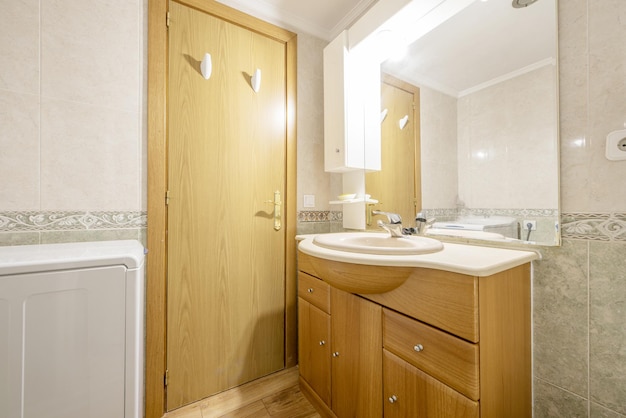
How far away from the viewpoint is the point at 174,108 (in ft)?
4.34

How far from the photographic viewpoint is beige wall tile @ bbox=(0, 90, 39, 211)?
101 cm

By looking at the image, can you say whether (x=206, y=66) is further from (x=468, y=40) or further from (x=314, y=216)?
(x=468, y=40)

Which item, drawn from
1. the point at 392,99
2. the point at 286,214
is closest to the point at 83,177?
the point at 286,214

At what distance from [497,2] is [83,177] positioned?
191 centimetres

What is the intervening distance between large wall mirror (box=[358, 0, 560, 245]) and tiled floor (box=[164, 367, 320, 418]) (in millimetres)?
1171

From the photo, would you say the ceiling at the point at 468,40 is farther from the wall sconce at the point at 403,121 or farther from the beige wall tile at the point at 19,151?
the beige wall tile at the point at 19,151

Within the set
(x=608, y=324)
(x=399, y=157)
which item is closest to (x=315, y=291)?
(x=399, y=157)

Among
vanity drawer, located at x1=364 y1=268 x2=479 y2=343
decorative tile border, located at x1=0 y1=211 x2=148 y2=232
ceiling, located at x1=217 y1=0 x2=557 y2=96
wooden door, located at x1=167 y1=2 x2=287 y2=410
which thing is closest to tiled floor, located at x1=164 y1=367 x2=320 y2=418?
wooden door, located at x1=167 y1=2 x2=287 y2=410

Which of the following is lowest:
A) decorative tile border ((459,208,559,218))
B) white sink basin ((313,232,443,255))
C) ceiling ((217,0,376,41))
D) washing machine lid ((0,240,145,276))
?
washing machine lid ((0,240,145,276))

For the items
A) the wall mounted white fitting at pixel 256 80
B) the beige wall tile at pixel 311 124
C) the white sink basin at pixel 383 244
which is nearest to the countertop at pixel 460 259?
the white sink basin at pixel 383 244

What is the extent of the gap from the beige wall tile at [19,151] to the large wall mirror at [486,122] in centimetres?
172

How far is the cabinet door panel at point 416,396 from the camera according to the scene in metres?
0.70

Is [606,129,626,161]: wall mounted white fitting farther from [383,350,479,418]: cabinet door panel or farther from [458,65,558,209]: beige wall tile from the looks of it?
[383,350,479,418]: cabinet door panel

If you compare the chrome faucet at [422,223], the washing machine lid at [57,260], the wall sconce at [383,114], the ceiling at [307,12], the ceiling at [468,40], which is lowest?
the washing machine lid at [57,260]
